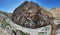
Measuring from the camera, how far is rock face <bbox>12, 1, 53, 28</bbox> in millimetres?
8812

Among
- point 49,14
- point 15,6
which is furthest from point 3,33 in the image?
point 49,14

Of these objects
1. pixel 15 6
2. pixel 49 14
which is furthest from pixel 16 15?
pixel 49 14

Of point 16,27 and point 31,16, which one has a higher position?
point 31,16

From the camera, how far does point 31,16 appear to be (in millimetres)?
8875

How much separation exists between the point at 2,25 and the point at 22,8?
86 cm

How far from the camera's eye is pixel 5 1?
9047 mm

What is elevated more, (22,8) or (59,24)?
(22,8)

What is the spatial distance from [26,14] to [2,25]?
0.88 meters

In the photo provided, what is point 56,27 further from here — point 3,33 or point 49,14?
point 3,33

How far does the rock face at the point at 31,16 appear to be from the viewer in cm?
881

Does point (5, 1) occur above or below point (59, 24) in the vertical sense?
above

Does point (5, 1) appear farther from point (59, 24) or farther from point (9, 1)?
point (59, 24)

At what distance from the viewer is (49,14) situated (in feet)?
28.9

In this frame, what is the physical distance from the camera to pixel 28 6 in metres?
8.93
